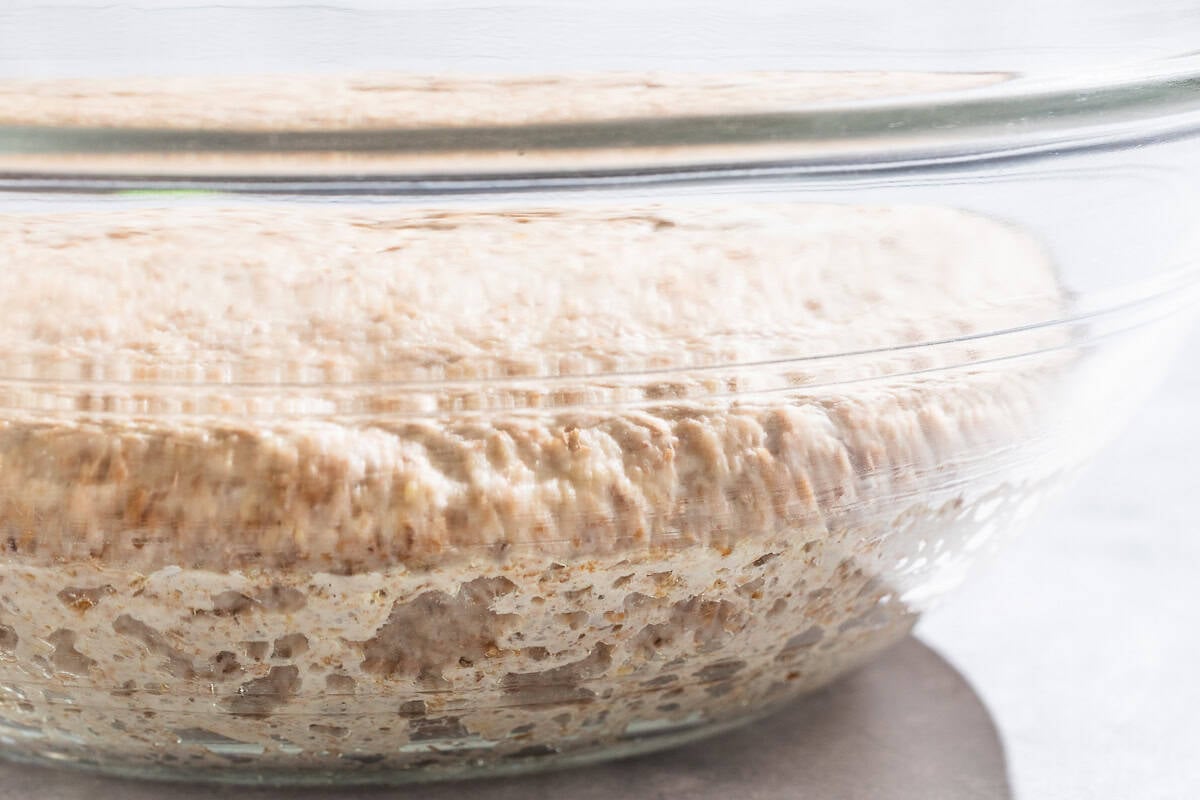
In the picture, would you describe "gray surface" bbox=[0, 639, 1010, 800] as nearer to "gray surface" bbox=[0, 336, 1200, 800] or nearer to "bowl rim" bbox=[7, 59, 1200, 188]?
"gray surface" bbox=[0, 336, 1200, 800]

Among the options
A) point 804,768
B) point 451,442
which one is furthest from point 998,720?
point 451,442

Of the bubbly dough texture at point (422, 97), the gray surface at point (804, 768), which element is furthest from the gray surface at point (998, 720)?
the bubbly dough texture at point (422, 97)

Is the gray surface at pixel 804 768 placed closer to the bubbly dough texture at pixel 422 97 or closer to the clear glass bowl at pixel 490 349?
the clear glass bowl at pixel 490 349

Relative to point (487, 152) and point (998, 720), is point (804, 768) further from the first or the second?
point (487, 152)

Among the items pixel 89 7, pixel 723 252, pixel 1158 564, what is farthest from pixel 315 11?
pixel 1158 564

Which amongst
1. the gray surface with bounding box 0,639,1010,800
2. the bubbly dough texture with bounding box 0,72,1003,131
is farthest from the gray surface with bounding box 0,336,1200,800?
the bubbly dough texture with bounding box 0,72,1003,131

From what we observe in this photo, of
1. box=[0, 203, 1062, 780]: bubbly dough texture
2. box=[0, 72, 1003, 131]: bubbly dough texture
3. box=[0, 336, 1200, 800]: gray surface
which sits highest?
box=[0, 72, 1003, 131]: bubbly dough texture
